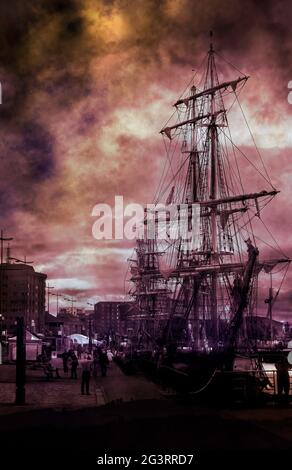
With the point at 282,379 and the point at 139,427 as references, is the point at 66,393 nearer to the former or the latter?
the point at 282,379

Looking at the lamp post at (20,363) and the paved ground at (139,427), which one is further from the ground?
the lamp post at (20,363)

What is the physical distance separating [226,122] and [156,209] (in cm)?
1352

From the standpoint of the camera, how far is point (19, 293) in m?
167

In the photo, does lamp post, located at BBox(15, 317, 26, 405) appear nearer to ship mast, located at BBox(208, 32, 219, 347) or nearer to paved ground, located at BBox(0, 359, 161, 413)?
paved ground, located at BBox(0, 359, 161, 413)

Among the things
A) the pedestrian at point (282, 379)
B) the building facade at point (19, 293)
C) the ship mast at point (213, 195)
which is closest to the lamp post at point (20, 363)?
the pedestrian at point (282, 379)

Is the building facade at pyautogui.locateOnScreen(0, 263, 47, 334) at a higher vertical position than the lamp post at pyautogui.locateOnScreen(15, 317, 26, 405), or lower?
higher

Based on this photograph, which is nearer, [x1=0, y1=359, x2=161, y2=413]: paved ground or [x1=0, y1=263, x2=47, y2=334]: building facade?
[x1=0, y1=359, x2=161, y2=413]: paved ground

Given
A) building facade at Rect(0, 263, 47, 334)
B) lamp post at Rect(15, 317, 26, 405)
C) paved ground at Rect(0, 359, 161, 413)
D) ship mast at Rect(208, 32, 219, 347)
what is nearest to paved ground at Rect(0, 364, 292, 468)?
paved ground at Rect(0, 359, 161, 413)

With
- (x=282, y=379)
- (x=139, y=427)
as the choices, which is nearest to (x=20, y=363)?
(x=139, y=427)

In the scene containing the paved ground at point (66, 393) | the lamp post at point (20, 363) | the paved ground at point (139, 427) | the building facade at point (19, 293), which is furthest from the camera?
the building facade at point (19, 293)

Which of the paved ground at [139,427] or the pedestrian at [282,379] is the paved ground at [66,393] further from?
the pedestrian at [282,379]

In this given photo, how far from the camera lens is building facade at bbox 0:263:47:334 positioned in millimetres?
160750

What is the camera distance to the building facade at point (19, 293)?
160750mm

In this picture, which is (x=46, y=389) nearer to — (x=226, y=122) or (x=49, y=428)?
(x=49, y=428)
